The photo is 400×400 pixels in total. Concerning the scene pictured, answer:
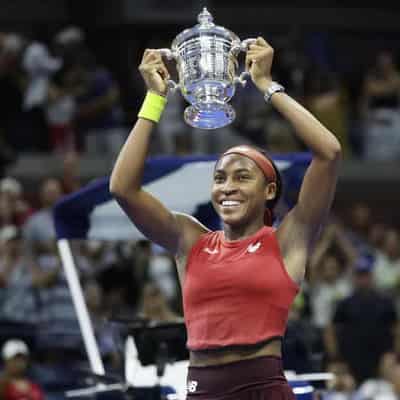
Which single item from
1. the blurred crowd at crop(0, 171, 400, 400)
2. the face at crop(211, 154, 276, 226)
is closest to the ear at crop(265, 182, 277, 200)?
the face at crop(211, 154, 276, 226)

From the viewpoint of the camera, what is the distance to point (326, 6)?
19.4 meters

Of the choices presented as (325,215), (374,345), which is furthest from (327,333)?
(325,215)

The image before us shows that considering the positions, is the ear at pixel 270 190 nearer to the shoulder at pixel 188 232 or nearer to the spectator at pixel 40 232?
the shoulder at pixel 188 232

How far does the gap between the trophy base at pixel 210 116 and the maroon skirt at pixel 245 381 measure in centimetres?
90

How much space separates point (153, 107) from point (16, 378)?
5.48 m

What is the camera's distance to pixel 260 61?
197 inches

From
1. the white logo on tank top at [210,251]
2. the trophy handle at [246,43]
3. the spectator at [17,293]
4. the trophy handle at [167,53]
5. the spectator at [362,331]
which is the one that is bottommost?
the white logo on tank top at [210,251]

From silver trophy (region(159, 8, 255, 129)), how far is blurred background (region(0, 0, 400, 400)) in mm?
3286

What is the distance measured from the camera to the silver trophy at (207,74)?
5.18 metres

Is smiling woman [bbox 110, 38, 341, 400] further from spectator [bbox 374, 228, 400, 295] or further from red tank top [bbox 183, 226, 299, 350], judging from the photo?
spectator [bbox 374, 228, 400, 295]

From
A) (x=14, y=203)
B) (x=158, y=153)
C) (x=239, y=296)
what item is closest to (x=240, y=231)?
(x=239, y=296)

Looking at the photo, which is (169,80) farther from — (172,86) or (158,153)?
(158,153)

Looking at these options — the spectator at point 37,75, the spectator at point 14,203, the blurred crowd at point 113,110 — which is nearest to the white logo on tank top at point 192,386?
the spectator at point 14,203

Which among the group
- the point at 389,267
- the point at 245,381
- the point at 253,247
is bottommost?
the point at 245,381
